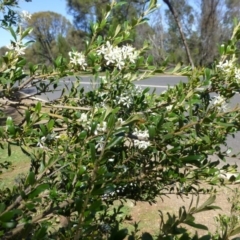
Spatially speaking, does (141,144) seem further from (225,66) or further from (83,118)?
(225,66)

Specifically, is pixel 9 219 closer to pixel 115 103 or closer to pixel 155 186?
pixel 115 103

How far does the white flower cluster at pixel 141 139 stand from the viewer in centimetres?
138

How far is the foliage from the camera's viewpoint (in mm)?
1354

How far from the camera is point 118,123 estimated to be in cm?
113

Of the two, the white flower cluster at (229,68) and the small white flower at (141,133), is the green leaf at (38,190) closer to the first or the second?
the small white flower at (141,133)

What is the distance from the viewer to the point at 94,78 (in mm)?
1734

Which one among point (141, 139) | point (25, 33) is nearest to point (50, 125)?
point (141, 139)

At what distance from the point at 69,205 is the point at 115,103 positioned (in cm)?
46

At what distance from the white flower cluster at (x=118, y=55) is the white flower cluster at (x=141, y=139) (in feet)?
1.07

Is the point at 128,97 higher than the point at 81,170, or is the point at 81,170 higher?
the point at 128,97

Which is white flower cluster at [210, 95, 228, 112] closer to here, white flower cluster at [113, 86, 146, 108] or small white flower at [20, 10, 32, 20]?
white flower cluster at [113, 86, 146, 108]

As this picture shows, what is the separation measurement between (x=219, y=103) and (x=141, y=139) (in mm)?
421

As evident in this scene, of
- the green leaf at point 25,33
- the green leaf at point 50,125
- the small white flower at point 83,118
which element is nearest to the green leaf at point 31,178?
the green leaf at point 50,125

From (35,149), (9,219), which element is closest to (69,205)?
(35,149)
